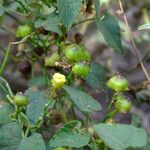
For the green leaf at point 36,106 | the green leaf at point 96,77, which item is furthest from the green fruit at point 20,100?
the green leaf at point 96,77

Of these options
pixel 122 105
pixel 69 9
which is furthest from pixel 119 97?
pixel 69 9

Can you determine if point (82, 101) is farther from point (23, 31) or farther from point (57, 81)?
point (23, 31)

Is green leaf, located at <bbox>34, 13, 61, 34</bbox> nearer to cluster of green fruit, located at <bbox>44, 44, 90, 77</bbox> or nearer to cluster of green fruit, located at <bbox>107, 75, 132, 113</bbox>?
cluster of green fruit, located at <bbox>44, 44, 90, 77</bbox>

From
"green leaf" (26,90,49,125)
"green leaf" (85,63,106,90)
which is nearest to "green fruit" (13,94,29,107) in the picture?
"green leaf" (26,90,49,125)

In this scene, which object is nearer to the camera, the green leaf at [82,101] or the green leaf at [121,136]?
the green leaf at [121,136]

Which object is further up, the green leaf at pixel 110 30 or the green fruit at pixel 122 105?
the green leaf at pixel 110 30

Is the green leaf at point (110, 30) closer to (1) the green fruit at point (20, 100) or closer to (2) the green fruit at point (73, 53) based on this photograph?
(2) the green fruit at point (73, 53)
